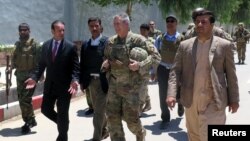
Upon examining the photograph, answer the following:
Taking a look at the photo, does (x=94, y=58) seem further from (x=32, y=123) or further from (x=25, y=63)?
(x=32, y=123)

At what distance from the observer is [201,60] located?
14.6 feet

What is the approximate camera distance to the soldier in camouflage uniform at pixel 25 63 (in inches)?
285

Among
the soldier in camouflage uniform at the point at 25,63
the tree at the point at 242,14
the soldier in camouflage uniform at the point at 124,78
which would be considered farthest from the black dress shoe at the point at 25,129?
the tree at the point at 242,14

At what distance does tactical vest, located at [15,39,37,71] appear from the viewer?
7250mm

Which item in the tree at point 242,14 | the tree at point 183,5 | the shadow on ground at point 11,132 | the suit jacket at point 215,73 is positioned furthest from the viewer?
the tree at point 242,14

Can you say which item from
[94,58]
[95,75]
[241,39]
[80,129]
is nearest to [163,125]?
[80,129]

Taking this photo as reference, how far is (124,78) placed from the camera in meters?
5.48

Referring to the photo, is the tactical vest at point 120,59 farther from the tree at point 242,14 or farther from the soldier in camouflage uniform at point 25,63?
the tree at point 242,14

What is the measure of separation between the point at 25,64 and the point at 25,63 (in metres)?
0.02

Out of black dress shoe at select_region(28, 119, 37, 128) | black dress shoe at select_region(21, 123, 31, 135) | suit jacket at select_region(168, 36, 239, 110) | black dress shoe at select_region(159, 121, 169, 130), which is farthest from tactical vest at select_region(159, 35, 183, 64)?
suit jacket at select_region(168, 36, 239, 110)

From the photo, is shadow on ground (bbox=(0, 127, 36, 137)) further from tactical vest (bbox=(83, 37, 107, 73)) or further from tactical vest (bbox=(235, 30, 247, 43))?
tactical vest (bbox=(235, 30, 247, 43))

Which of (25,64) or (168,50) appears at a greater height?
(168,50)

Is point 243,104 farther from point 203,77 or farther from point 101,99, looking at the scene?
point 203,77

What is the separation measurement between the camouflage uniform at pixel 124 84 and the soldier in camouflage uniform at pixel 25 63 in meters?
2.14
